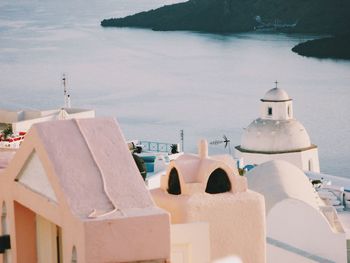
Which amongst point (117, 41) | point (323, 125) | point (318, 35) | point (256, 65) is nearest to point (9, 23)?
point (117, 41)

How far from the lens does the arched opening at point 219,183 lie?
12.9 ft

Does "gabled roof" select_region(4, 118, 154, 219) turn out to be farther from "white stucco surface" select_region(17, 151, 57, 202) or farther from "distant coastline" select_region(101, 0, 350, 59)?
"distant coastline" select_region(101, 0, 350, 59)

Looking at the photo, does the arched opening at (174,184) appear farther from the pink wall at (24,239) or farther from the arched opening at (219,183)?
the pink wall at (24,239)

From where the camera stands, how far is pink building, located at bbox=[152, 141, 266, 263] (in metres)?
3.81

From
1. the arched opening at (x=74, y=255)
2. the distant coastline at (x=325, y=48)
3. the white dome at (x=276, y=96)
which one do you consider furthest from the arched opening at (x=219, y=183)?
the distant coastline at (x=325, y=48)

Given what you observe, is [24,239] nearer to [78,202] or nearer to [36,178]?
[36,178]

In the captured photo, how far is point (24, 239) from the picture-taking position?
3.29m

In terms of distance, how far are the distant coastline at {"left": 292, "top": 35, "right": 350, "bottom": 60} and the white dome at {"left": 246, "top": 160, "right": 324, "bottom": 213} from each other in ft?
224

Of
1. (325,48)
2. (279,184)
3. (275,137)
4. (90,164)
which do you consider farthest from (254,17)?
(90,164)

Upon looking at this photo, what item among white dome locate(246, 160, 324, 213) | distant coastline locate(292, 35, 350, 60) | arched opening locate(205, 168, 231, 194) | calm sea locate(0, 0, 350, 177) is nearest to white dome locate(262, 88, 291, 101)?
calm sea locate(0, 0, 350, 177)

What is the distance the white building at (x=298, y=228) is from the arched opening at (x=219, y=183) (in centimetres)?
469

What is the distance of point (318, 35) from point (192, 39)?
493 inches

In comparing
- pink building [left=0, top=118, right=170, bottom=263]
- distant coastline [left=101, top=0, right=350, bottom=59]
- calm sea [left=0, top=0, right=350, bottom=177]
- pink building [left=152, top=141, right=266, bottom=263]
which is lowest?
calm sea [left=0, top=0, right=350, bottom=177]

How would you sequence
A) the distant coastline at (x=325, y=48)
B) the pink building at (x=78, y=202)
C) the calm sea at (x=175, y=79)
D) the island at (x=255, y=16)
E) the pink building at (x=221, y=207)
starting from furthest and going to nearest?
the island at (x=255, y=16) → the distant coastline at (x=325, y=48) → the calm sea at (x=175, y=79) → the pink building at (x=221, y=207) → the pink building at (x=78, y=202)
